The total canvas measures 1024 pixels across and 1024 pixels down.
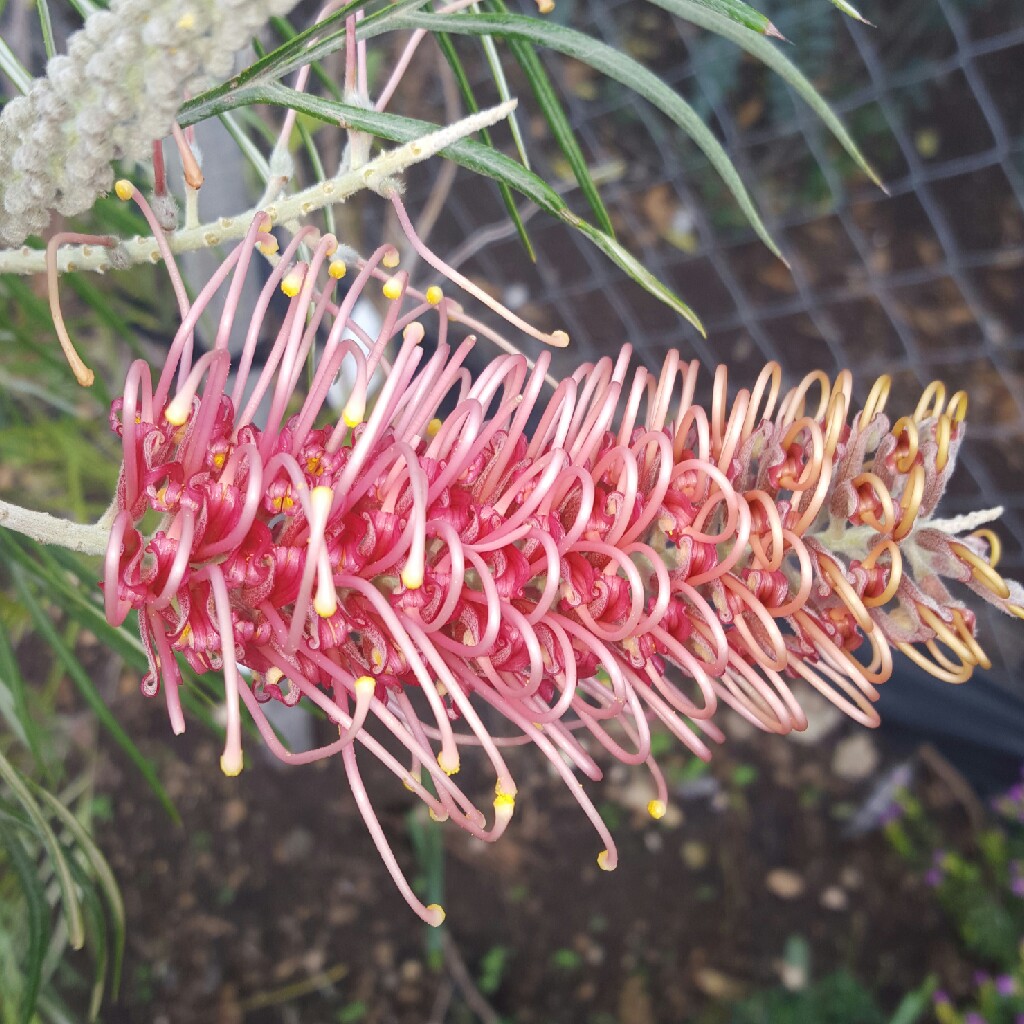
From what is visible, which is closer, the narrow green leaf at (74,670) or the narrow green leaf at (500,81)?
the narrow green leaf at (500,81)

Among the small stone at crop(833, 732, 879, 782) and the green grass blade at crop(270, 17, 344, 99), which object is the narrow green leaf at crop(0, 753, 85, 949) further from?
the small stone at crop(833, 732, 879, 782)

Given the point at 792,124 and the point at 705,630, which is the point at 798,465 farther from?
the point at 792,124

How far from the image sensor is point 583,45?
332 millimetres

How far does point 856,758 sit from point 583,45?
1158 mm

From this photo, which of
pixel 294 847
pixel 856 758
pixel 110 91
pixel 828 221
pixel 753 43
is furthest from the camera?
pixel 828 221

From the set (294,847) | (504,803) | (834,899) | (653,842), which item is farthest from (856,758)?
(504,803)

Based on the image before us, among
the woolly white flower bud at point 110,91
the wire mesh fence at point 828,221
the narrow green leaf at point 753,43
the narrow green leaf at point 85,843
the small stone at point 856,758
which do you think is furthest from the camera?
the wire mesh fence at point 828,221

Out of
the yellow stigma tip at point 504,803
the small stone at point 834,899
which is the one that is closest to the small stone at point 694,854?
the small stone at point 834,899

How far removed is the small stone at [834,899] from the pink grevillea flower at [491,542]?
0.95 metres

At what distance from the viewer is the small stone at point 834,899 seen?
1172 mm

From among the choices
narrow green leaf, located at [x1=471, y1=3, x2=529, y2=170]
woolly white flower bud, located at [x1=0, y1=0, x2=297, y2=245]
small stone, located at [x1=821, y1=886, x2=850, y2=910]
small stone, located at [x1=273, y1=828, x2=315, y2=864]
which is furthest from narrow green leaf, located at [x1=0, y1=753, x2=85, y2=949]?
small stone, located at [x1=821, y1=886, x2=850, y2=910]

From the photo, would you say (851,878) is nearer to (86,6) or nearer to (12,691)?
(12,691)

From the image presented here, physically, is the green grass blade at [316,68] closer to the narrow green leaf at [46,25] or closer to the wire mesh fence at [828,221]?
the narrow green leaf at [46,25]

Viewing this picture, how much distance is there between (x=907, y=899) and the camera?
1168 millimetres
